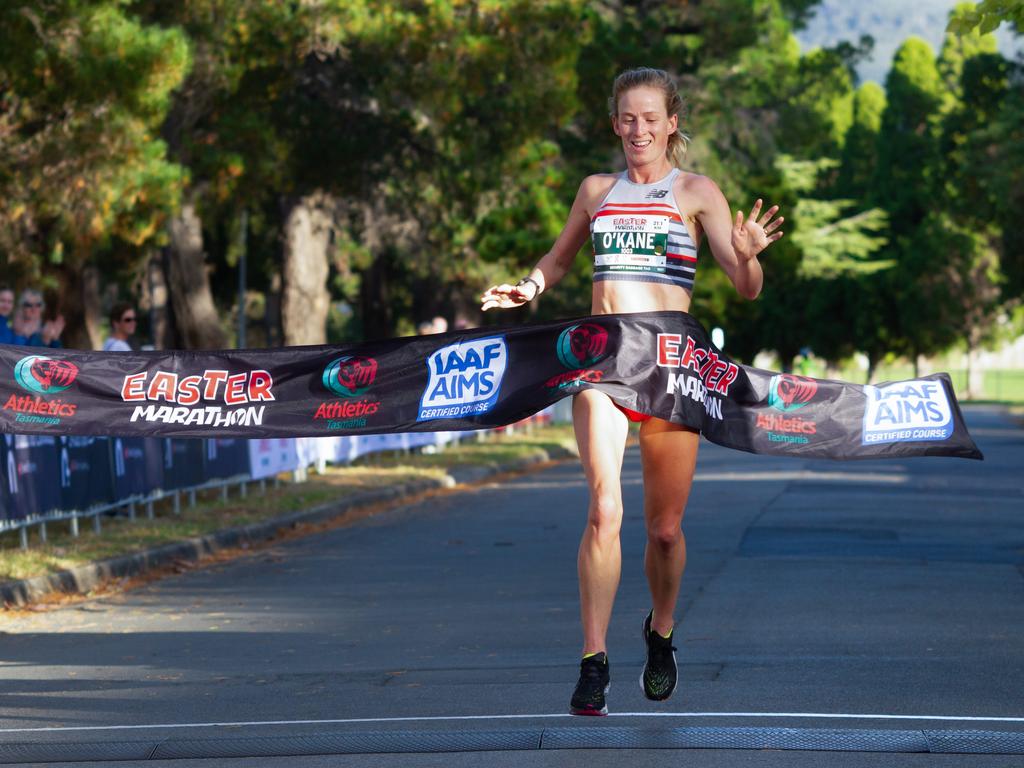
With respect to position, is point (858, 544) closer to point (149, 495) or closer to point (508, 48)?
point (149, 495)

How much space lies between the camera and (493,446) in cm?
3152

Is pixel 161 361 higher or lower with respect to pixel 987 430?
higher

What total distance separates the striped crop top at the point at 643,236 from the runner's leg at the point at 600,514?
535 millimetres

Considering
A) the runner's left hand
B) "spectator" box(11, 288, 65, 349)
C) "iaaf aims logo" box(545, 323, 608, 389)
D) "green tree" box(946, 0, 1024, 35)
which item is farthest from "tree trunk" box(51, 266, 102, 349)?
the runner's left hand

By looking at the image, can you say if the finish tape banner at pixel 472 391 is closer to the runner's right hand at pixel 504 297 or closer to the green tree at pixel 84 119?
the runner's right hand at pixel 504 297

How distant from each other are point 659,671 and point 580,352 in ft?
3.91

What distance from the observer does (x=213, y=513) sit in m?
17.0

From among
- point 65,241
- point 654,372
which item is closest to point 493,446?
point 65,241

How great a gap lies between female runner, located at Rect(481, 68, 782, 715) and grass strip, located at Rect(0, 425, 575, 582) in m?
6.32

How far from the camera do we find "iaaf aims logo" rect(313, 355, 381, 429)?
24.0 feet

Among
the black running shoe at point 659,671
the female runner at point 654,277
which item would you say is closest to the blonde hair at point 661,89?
the female runner at point 654,277

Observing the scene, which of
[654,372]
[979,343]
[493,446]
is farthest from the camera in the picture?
[979,343]

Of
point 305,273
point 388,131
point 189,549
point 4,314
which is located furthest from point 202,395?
point 305,273

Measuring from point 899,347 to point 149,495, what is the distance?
74868 mm
